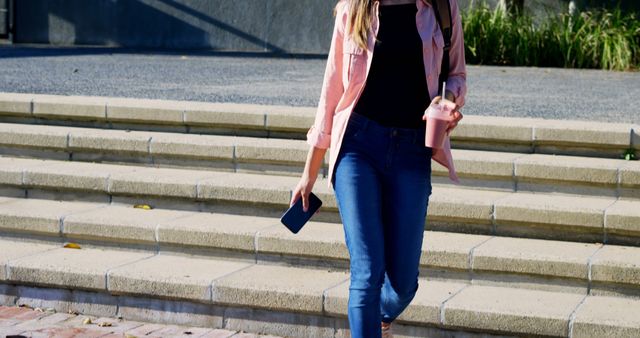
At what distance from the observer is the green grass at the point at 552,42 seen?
47.3 ft

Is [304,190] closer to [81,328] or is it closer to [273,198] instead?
[81,328]

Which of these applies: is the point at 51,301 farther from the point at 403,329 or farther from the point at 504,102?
the point at 504,102

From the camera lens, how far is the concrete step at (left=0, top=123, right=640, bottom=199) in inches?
260

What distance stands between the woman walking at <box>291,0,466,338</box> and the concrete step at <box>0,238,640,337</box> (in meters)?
1.22

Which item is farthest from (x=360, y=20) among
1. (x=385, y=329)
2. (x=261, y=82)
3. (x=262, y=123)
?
(x=261, y=82)

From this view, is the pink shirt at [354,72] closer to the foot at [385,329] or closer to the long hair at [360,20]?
the long hair at [360,20]

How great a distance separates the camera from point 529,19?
49.9 feet

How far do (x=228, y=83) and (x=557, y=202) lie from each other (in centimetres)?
554

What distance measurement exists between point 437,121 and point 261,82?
7500 mm

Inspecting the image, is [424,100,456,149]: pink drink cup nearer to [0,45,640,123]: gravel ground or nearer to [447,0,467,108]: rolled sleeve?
[447,0,467,108]: rolled sleeve

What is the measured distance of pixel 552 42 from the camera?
14703mm

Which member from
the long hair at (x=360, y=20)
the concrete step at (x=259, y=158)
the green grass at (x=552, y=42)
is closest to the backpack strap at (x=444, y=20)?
the long hair at (x=360, y=20)

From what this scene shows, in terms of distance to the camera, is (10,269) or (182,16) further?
(182,16)

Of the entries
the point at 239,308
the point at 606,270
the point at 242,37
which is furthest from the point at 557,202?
the point at 242,37
